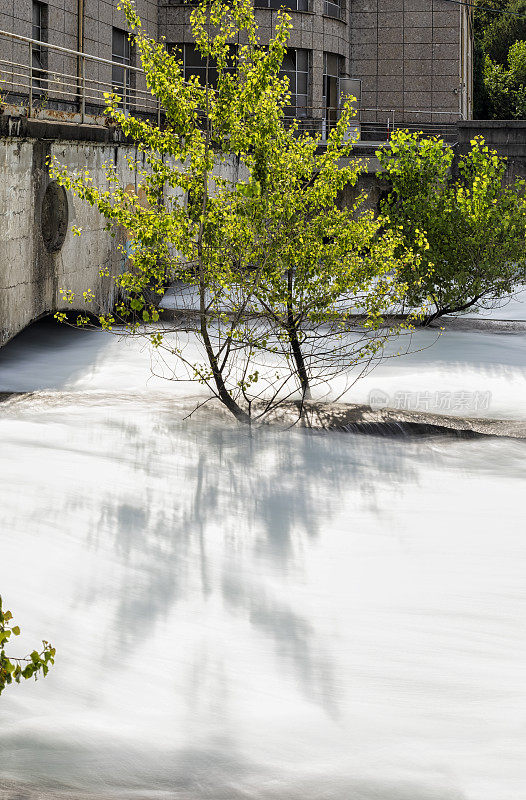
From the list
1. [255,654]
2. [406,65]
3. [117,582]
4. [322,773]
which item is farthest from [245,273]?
[406,65]

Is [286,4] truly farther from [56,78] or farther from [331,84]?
[56,78]

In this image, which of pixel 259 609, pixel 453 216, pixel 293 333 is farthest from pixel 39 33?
pixel 259 609

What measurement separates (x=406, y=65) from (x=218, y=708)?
35.2 metres

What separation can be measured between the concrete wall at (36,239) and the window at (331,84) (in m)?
18.5

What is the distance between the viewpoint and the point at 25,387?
1641cm

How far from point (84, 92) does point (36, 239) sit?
17.7ft

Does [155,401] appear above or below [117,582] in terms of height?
above

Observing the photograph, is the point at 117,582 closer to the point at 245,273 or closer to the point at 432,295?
the point at 245,273

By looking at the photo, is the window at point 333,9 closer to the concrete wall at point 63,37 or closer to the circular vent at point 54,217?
the concrete wall at point 63,37

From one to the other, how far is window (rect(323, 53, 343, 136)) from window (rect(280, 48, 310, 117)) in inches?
33.1

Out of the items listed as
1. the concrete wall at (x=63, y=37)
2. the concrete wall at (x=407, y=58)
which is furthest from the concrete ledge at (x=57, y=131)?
the concrete wall at (x=407, y=58)

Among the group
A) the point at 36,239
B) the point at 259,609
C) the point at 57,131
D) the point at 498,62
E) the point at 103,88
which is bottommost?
the point at 259,609

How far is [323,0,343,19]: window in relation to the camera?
1449 inches

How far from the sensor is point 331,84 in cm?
3788
